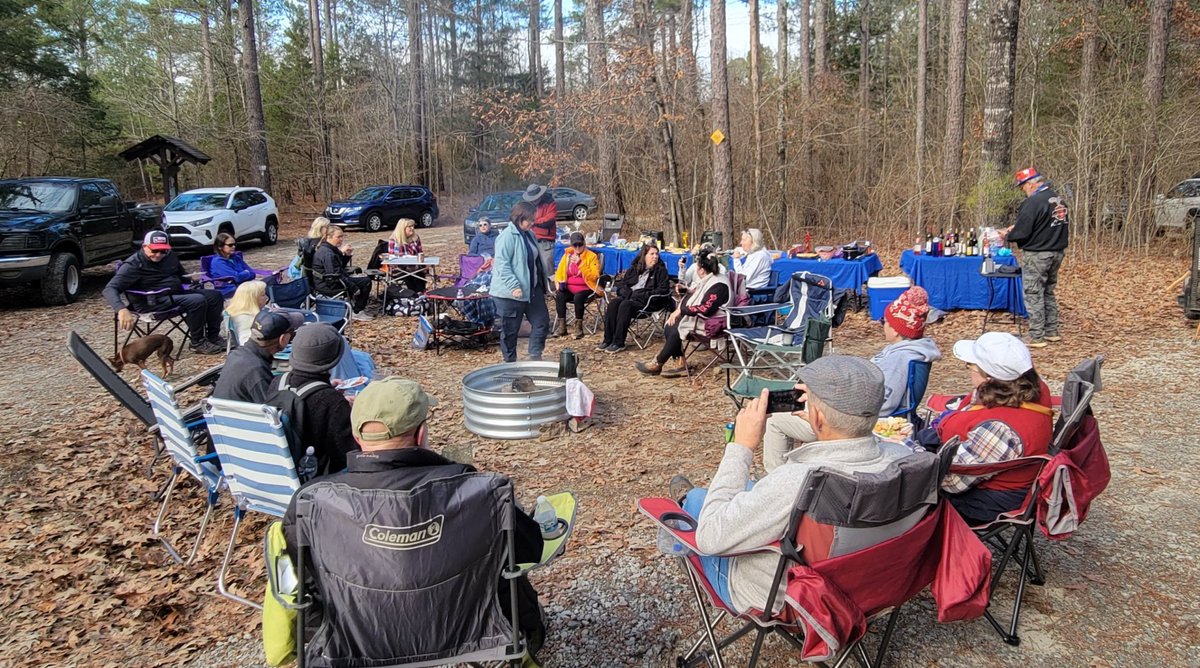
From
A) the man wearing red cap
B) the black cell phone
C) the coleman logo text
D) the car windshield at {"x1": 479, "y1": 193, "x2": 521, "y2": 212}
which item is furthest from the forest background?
the coleman logo text

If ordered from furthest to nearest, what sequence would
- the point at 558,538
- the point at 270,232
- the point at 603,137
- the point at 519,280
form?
the point at 270,232 → the point at 603,137 → the point at 519,280 → the point at 558,538

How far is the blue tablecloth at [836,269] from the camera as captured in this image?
867 cm

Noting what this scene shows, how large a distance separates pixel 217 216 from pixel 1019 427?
1536cm

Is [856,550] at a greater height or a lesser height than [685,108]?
lesser

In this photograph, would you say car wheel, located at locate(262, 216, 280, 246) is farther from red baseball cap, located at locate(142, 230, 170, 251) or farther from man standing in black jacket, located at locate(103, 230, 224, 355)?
red baseball cap, located at locate(142, 230, 170, 251)

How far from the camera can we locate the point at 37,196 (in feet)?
32.6

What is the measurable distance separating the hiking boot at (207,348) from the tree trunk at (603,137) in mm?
7970

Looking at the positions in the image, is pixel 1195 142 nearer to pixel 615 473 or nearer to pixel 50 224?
pixel 615 473

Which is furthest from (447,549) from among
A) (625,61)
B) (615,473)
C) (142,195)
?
(142,195)

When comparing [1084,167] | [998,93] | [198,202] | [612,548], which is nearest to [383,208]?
[198,202]

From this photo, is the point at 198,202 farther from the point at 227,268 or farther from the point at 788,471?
the point at 788,471

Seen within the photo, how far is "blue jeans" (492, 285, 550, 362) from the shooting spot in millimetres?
5852

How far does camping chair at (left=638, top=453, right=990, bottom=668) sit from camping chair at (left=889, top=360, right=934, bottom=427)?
1.37 meters

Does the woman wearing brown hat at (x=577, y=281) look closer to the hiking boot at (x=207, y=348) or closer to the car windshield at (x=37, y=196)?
the hiking boot at (x=207, y=348)
